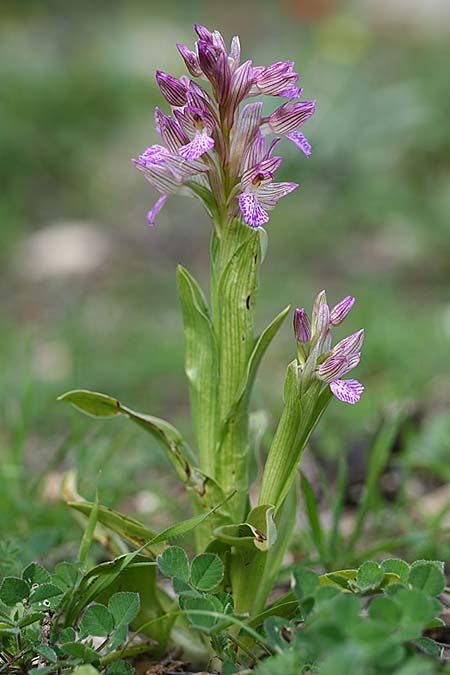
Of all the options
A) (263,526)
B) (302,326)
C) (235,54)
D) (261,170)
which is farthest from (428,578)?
(235,54)

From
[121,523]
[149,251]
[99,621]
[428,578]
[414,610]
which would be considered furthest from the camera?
[149,251]

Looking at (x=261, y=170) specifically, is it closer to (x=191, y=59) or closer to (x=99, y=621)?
(x=191, y=59)

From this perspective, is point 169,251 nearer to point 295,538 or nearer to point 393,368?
point 393,368

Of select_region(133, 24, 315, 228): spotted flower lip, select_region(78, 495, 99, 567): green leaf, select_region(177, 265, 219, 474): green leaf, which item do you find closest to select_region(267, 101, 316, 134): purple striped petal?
select_region(133, 24, 315, 228): spotted flower lip

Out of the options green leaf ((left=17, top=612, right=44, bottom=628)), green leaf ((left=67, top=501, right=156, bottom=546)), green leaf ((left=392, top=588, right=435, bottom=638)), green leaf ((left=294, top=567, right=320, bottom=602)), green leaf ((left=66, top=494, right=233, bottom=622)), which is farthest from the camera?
green leaf ((left=67, top=501, right=156, bottom=546))

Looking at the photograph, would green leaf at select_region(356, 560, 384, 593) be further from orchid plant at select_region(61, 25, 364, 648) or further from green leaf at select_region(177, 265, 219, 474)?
green leaf at select_region(177, 265, 219, 474)

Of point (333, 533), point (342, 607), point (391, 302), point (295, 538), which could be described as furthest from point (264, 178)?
point (391, 302)
